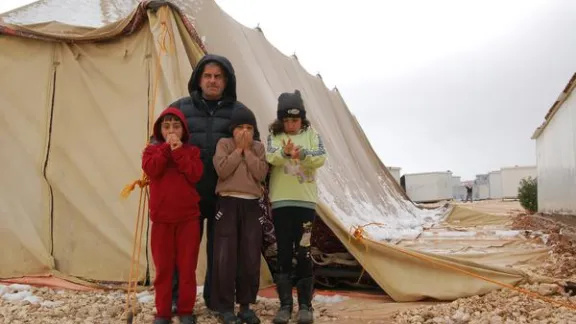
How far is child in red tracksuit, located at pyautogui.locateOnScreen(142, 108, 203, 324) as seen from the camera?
225 cm

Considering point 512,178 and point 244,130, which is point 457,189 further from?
point 244,130

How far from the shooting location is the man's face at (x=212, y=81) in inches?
98.9

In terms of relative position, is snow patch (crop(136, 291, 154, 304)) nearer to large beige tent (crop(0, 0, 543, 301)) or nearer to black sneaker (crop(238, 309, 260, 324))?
large beige tent (crop(0, 0, 543, 301))

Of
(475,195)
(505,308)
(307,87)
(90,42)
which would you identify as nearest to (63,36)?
(90,42)

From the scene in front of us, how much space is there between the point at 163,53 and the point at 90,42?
69 cm

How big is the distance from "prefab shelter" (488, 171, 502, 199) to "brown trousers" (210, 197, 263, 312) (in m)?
21.3

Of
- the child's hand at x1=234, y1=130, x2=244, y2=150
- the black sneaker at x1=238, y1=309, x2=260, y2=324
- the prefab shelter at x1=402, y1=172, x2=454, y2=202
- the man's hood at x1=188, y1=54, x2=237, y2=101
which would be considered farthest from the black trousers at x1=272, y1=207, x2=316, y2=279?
the prefab shelter at x1=402, y1=172, x2=454, y2=202

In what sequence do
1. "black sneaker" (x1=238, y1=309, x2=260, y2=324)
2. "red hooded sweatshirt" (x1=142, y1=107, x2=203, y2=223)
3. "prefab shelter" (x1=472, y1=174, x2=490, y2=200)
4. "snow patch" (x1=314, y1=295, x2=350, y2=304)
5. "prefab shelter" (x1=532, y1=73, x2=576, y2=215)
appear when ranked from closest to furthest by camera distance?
"red hooded sweatshirt" (x1=142, y1=107, x2=203, y2=223), "black sneaker" (x1=238, y1=309, x2=260, y2=324), "snow patch" (x1=314, y1=295, x2=350, y2=304), "prefab shelter" (x1=532, y1=73, x2=576, y2=215), "prefab shelter" (x1=472, y1=174, x2=490, y2=200)

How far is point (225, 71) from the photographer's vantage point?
100 inches

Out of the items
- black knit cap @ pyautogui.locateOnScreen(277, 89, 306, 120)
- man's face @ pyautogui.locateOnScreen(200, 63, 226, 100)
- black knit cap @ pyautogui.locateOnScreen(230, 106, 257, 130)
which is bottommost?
black knit cap @ pyautogui.locateOnScreen(230, 106, 257, 130)

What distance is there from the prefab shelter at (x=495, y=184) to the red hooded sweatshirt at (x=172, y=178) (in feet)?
70.7

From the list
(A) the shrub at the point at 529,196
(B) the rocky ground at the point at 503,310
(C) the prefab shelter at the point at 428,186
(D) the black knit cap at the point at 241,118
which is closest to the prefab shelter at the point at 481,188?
(C) the prefab shelter at the point at 428,186

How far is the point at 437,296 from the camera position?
9.14ft

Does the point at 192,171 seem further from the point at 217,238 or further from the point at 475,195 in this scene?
the point at 475,195
